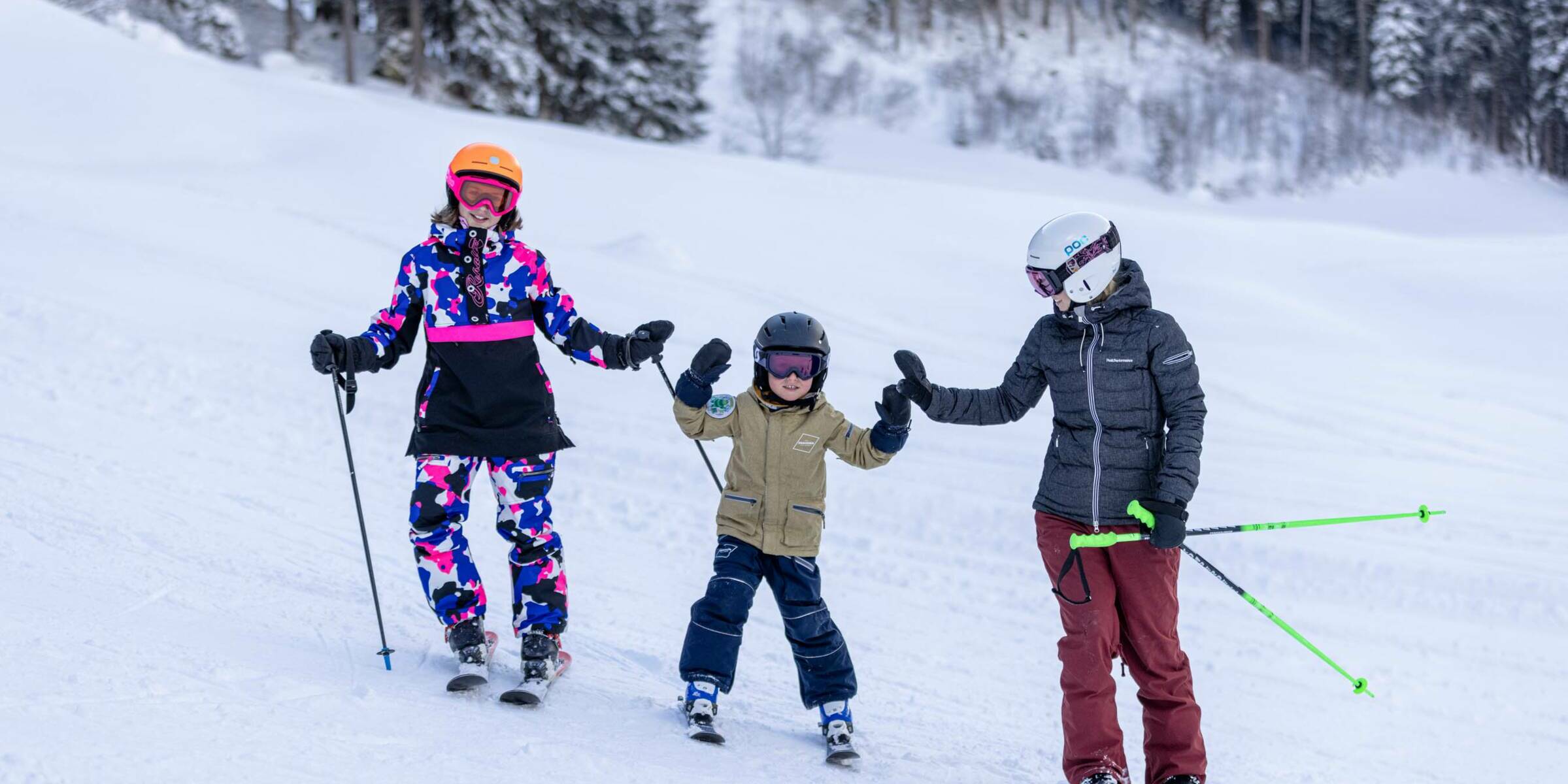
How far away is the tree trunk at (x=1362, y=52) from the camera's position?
5044cm

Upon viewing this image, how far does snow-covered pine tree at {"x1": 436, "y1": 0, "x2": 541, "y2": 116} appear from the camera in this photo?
29.4m

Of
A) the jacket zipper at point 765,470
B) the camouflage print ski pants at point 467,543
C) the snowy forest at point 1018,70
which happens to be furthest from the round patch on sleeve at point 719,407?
the snowy forest at point 1018,70

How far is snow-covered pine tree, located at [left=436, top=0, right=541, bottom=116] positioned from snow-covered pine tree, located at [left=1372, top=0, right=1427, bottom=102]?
34088 mm

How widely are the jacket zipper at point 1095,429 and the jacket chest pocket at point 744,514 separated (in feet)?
3.40

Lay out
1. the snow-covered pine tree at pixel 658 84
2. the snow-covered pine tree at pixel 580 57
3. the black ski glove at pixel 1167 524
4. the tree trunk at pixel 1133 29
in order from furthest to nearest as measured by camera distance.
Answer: the tree trunk at pixel 1133 29
the snow-covered pine tree at pixel 658 84
the snow-covered pine tree at pixel 580 57
the black ski glove at pixel 1167 524

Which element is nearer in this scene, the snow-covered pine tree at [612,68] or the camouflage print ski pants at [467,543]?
the camouflage print ski pants at [467,543]

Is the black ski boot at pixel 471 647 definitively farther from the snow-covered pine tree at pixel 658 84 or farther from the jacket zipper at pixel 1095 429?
the snow-covered pine tree at pixel 658 84

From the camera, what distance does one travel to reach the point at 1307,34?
52.6 meters

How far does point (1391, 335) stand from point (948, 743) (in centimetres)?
1092

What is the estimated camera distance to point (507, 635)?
4680mm

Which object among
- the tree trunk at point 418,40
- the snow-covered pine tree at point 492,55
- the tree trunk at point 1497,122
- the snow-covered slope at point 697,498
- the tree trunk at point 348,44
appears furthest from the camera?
the tree trunk at point 1497,122

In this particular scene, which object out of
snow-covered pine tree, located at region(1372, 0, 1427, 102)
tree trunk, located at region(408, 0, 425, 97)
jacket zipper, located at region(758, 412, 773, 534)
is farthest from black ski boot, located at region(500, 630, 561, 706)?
snow-covered pine tree, located at region(1372, 0, 1427, 102)

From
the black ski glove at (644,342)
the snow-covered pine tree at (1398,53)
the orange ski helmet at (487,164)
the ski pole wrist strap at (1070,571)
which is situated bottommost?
the ski pole wrist strap at (1070,571)

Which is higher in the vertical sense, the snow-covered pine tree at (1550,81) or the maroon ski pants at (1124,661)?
the snow-covered pine tree at (1550,81)
